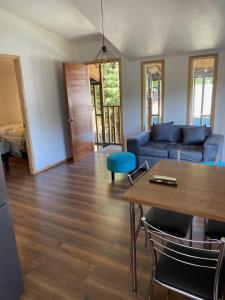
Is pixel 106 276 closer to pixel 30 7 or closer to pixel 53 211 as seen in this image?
pixel 53 211

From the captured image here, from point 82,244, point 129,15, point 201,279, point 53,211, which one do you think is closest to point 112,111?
point 129,15

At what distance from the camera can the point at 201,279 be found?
125 centimetres

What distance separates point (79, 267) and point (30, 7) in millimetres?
3629

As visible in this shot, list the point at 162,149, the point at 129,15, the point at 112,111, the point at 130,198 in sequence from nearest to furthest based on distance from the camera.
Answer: the point at 130,198 → the point at 129,15 → the point at 162,149 → the point at 112,111

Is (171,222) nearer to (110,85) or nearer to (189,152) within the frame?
(189,152)

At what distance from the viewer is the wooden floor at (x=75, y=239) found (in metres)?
1.83

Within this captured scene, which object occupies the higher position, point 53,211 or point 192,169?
point 192,169

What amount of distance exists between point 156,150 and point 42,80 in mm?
2581

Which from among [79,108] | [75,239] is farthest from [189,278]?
[79,108]

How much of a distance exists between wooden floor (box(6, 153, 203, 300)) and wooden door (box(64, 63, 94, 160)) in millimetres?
1223

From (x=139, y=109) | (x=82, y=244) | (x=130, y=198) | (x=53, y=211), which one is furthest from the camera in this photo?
(x=139, y=109)

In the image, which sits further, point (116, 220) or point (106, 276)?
point (116, 220)

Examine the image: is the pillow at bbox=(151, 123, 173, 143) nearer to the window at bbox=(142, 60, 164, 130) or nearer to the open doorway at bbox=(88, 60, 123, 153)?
the window at bbox=(142, 60, 164, 130)

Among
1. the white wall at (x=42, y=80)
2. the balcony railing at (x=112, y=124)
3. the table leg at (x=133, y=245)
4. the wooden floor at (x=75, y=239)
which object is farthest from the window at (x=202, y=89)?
the table leg at (x=133, y=245)
